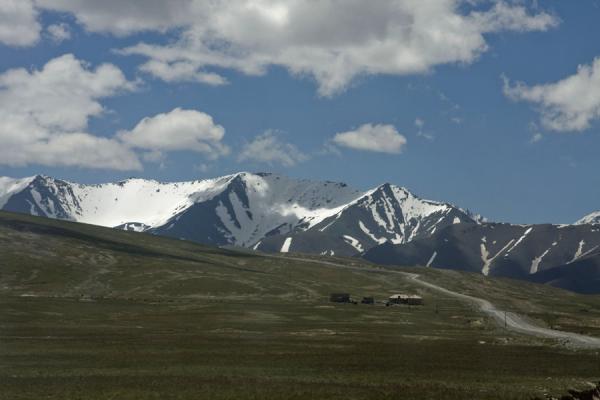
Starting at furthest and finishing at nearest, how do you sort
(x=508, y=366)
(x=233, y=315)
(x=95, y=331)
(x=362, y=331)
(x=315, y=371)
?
(x=233, y=315) → (x=362, y=331) → (x=95, y=331) → (x=508, y=366) → (x=315, y=371)

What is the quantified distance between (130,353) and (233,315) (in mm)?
74581

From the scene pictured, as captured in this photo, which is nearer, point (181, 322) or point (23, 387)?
point (23, 387)

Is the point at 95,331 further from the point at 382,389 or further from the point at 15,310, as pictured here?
the point at 382,389

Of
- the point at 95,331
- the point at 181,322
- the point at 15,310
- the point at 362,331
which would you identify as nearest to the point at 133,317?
the point at 181,322

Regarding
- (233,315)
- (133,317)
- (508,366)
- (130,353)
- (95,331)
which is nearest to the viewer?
(508,366)

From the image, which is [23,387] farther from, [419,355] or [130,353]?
[419,355]

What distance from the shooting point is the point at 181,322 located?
129 metres

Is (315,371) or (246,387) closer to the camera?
(246,387)

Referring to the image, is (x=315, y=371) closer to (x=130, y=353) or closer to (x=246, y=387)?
(x=246, y=387)

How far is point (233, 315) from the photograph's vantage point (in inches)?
5935

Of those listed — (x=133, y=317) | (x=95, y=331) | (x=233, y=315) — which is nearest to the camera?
(x=95, y=331)

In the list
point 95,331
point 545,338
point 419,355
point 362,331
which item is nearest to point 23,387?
point 419,355

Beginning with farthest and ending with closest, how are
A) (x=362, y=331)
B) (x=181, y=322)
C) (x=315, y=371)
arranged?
1. (x=181, y=322)
2. (x=362, y=331)
3. (x=315, y=371)

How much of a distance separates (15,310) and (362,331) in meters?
70.3
